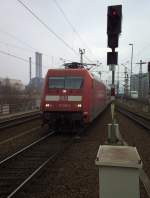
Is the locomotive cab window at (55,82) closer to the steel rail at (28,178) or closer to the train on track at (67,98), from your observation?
the train on track at (67,98)

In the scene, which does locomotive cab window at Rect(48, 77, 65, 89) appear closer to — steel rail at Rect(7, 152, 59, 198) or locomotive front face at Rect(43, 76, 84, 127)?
locomotive front face at Rect(43, 76, 84, 127)

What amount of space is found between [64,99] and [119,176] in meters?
12.6

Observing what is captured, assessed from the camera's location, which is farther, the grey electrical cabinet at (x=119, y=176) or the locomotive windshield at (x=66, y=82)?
the locomotive windshield at (x=66, y=82)

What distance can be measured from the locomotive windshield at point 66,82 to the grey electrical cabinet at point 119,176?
12.9 meters

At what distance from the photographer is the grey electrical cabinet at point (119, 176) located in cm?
490

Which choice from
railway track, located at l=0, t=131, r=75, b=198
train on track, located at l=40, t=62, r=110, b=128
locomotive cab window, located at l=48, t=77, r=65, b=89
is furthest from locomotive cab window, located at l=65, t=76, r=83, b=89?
railway track, located at l=0, t=131, r=75, b=198

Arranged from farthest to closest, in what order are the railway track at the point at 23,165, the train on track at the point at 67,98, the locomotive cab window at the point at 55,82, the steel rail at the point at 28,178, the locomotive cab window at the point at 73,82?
1. the locomotive cab window at the point at 55,82
2. the locomotive cab window at the point at 73,82
3. the train on track at the point at 67,98
4. the railway track at the point at 23,165
5. the steel rail at the point at 28,178

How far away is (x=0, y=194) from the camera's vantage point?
7234 millimetres

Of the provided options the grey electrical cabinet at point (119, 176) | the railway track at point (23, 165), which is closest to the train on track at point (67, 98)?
the railway track at point (23, 165)

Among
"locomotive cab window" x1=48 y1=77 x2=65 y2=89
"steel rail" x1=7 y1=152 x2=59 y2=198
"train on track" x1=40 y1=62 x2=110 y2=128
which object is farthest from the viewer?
"locomotive cab window" x1=48 y1=77 x2=65 y2=89

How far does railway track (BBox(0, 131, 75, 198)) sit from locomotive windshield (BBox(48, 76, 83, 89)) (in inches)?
141

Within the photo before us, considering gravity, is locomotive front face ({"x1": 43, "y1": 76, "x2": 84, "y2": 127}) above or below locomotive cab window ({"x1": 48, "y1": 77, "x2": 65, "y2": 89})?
below

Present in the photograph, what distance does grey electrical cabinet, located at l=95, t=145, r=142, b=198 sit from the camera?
4.90m

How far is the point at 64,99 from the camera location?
17.5 metres
